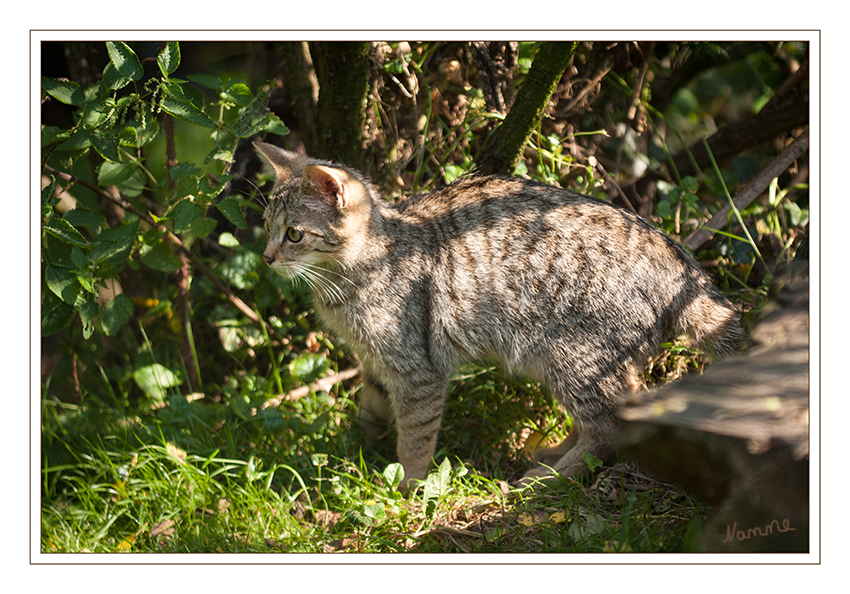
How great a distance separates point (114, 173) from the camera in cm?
293

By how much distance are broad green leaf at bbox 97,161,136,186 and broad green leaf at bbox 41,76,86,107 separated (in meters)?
0.38

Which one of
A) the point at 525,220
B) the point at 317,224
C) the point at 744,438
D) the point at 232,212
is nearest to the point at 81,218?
the point at 232,212

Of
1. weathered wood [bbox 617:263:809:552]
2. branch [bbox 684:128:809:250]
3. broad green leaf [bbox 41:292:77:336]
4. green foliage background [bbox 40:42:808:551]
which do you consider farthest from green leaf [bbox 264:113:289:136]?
branch [bbox 684:128:809:250]

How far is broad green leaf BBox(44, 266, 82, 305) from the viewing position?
8.87 ft

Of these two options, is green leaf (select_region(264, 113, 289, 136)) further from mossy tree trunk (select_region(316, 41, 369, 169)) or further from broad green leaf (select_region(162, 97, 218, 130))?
mossy tree trunk (select_region(316, 41, 369, 169))

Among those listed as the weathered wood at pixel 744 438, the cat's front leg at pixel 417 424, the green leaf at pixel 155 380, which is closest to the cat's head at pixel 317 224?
the cat's front leg at pixel 417 424

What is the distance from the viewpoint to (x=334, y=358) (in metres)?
3.82

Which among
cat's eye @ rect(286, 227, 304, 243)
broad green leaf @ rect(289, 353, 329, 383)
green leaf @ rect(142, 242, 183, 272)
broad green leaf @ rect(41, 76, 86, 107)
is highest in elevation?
broad green leaf @ rect(41, 76, 86, 107)

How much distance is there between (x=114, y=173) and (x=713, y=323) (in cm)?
280

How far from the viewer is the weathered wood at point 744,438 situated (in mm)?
1676

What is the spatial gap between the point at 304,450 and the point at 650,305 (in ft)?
6.02

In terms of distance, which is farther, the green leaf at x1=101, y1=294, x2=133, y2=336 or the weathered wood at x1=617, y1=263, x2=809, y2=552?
the green leaf at x1=101, y1=294, x2=133, y2=336

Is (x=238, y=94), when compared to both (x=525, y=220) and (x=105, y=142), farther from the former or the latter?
(x=525, y=220)
